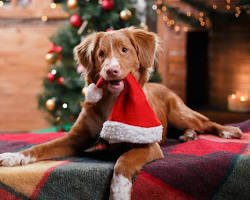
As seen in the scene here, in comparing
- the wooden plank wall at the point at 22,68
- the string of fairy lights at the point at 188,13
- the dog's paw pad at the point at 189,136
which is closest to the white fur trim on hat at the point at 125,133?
the dog's paw pad at the point at 189,136

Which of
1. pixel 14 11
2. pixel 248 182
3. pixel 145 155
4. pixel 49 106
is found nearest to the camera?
pixel 248 182

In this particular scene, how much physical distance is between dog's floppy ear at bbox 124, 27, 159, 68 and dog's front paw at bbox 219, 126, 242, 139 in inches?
34.3

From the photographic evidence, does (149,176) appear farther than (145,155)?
No

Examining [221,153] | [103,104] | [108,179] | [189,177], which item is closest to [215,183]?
[189,177]

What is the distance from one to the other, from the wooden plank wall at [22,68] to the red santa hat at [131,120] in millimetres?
3101

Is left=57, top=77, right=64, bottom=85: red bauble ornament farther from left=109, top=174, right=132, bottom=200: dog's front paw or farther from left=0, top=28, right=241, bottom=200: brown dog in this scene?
left=109, top=174, right=132, bottom=200: dog's front paw

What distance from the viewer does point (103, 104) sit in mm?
1782

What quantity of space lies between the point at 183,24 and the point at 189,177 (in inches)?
109

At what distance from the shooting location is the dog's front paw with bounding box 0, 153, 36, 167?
1601 millimetres

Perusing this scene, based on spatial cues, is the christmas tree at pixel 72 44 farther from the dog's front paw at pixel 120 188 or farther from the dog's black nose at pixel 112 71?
the dog's front paw at pixel 120 188

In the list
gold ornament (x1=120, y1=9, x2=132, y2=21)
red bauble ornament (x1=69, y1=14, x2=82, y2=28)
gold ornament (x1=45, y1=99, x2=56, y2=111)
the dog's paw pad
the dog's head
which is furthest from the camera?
gold ornament (x1=45, y1=99, x2=56, y2=111)

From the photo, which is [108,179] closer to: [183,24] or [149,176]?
[149,176]

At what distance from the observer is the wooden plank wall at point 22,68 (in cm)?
450

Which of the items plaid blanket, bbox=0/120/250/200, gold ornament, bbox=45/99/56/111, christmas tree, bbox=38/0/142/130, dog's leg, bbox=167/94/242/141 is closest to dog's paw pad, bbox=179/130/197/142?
dog's leg, bbox=167/94/242/141
